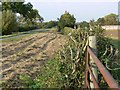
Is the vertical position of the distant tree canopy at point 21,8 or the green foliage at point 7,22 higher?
the distant tree canopy at point 21,8

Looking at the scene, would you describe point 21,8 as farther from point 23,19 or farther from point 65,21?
point 65,21

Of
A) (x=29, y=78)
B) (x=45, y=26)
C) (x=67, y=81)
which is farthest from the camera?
(x=45, y=26)

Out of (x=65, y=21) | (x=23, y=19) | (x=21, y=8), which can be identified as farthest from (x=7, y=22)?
(x=23, y=19)

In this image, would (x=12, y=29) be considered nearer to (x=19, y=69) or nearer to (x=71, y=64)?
(x=19, y=69)

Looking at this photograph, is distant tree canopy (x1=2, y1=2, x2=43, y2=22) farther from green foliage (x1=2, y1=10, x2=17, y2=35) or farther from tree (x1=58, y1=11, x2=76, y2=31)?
green foliage (x1=2, y1=10, x2=17, y2=35)

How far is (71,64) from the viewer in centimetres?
616

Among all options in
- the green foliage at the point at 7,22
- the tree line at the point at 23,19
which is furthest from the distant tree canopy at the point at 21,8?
the green foliage at the point at 7,22

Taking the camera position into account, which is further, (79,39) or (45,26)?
(45,26)

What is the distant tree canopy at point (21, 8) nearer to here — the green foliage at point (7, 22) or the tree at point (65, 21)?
the tree at point (65, 21)

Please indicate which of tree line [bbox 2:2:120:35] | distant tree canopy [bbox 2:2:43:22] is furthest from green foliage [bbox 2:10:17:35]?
distant tree canopy [bbox 2:2:43:22]

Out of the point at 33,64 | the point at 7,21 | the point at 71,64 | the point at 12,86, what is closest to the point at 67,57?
the point at 71,64

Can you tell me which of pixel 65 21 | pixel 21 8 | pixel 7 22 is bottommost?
pixel 65 21

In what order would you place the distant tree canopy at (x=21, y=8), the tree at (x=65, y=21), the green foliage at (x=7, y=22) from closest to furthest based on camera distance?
the green foliage at (x=7, y=22) < the tree at (x=65, y=21) < the distant tree canopy at (x=21, y=8)

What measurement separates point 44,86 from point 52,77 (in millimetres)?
273
